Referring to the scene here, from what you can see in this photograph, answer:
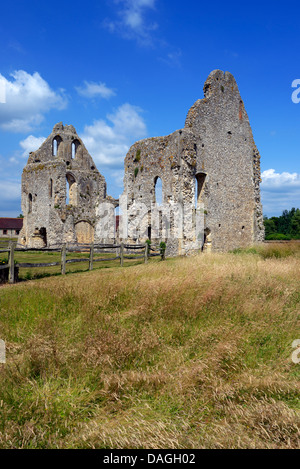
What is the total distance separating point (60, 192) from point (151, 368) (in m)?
24.1

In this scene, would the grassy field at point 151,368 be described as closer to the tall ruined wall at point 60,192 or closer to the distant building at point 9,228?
the tall ruined wall at point 60,192

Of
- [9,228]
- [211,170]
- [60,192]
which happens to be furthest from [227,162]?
[9,228]

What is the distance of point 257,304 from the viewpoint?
5594 mm

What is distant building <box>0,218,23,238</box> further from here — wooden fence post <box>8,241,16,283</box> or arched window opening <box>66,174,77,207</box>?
wooden fence post <box>8,241,16,283</box>

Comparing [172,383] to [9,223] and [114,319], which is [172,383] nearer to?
[114,319]

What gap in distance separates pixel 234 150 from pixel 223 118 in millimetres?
2070

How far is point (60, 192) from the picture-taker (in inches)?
1041

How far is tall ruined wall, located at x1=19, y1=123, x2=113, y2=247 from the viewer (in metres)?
26.6

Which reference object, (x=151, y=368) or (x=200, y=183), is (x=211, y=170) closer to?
(x=200, y=183)

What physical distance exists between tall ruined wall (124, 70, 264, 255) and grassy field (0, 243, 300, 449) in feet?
41.3

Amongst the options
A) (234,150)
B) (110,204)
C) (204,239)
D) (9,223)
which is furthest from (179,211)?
(9,223)

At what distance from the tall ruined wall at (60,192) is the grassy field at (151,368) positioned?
2107 centimetres

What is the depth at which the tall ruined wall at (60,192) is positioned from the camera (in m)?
26.6

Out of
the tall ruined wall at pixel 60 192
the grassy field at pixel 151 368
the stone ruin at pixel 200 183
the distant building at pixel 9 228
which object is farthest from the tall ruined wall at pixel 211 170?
the distant building at pixel 9 228
